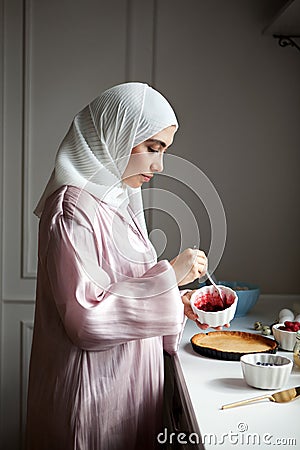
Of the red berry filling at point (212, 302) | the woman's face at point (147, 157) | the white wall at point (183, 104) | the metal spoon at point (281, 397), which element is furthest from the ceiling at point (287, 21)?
the metal spoon at point (281, 397)

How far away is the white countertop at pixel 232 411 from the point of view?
3.76 feet

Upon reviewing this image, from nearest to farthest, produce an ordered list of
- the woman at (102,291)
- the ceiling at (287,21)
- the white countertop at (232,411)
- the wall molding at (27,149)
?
the white countertop at (232,411) < the woman at (102,291) < the ceiling at (287,21) < the wall molding at (27,149)

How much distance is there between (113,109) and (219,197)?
1.22 m

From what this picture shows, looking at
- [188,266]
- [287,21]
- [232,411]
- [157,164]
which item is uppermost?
[287,21]

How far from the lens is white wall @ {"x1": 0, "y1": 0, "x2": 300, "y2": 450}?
2588 mm

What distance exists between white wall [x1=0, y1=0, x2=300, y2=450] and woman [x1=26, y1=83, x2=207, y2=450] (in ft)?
3.31

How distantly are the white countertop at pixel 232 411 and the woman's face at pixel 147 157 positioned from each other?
486 millimetres

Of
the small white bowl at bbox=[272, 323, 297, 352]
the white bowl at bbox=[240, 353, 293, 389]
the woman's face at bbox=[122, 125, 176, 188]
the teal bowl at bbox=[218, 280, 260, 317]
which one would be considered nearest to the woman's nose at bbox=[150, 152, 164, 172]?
the woman's face at bbox=[122, 125, 176, 188]

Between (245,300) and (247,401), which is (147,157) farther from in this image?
(245,300)

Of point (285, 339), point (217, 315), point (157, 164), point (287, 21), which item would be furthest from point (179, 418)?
point (287, 21)

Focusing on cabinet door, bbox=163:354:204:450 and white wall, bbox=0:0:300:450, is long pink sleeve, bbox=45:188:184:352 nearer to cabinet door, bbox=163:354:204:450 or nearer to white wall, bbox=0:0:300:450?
cabinet door, bbox=163:354:204:450

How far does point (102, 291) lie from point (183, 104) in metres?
1.35

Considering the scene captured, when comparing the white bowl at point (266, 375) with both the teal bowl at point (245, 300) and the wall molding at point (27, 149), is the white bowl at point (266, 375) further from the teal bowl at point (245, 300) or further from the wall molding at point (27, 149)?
the wall molding at point (27, 149)

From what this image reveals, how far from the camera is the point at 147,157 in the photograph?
1.54m
